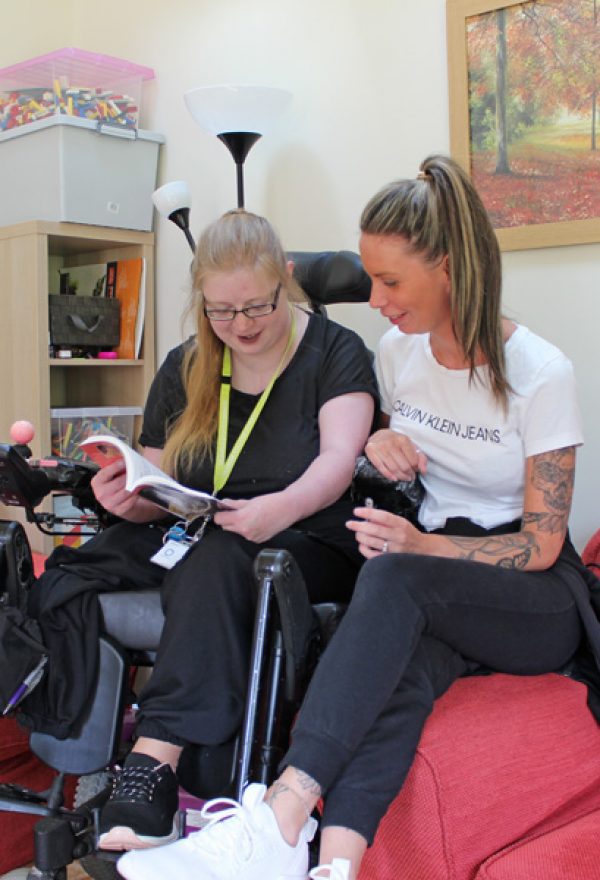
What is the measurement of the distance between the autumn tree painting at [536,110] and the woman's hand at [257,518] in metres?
0.97

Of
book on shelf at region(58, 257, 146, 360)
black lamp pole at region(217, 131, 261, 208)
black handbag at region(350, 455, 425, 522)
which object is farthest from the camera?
book on shelf at region(58, 257, 146, 360)

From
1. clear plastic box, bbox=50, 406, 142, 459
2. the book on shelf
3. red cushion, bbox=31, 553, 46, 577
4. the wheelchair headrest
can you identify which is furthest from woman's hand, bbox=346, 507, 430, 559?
the book on shelf

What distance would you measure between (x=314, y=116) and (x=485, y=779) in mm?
1902

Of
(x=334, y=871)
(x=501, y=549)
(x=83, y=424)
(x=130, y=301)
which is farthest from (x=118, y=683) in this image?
(x=130, y=301)

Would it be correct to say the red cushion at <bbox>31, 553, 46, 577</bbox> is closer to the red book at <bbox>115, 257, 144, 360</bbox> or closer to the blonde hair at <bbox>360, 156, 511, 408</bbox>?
the red book at <bbox>115, 257, 144, 360</bbox>

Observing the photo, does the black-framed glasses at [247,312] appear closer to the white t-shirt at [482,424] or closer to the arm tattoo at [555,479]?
the white t-shirt at [482,424]

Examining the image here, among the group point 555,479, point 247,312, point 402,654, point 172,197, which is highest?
point 172,197

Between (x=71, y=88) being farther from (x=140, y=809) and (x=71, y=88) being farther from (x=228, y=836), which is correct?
(x=228, y=836)

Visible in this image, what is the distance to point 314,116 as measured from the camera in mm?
2658

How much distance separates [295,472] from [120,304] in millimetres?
1451

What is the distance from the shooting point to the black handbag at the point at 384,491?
164 cm

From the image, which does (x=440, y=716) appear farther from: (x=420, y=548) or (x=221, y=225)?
(x=221, y=225)

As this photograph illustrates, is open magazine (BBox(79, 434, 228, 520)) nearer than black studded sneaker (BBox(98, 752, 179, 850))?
No

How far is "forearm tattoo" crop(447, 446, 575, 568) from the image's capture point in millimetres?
1479
